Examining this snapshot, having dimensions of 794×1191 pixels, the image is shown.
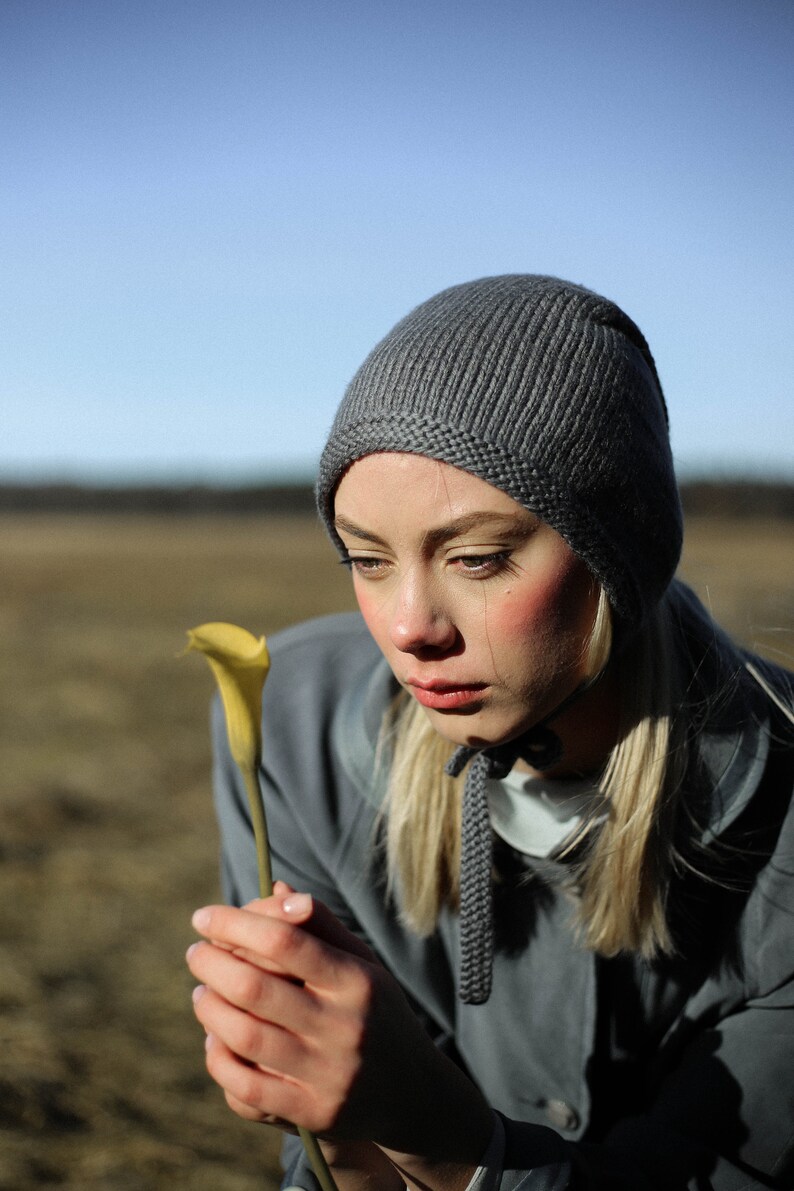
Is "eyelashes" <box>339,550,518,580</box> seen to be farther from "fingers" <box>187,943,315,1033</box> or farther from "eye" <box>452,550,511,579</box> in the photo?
"fingers" <box>187,943,315,1033</box>

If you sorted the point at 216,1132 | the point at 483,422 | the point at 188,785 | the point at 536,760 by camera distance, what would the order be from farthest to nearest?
the point at 188,785 → the point at 216,1132 → the point at 536,760 → the point at 483,422

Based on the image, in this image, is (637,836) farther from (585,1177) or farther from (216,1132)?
(216,1132)

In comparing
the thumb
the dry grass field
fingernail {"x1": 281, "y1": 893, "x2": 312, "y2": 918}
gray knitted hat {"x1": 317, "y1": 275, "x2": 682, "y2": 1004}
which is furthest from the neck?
fingernail {"x1": 281, "y1": 893, "x2": 312, "y2": 918}

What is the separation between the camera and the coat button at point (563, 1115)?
203 centimetres

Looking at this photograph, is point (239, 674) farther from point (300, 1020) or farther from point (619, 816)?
point (619, 816)

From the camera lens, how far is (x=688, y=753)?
192cm

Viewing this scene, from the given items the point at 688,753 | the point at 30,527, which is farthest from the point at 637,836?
the point at 30,527

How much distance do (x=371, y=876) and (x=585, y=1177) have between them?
71cm

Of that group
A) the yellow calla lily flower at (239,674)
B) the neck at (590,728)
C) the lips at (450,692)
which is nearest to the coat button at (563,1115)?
the neck at (590,728)

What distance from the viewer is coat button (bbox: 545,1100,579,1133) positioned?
2.03 m

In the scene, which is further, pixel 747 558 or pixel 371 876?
pixel 747 558

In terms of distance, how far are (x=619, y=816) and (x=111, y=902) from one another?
3.45 metres

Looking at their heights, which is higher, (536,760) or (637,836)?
(536,760)

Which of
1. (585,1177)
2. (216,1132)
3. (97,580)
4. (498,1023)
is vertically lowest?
(97,580)
